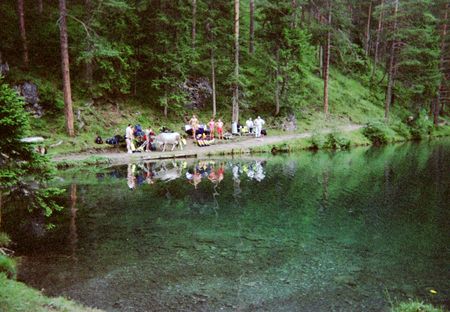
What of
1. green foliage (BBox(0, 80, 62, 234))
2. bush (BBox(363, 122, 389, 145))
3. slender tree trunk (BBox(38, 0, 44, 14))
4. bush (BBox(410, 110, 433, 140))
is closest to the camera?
green foliage (BBox(0, 80, 62, 234))

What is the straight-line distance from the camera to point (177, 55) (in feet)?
111

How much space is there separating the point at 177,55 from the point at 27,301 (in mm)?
28442

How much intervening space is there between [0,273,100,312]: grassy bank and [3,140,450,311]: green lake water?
2.49 ft

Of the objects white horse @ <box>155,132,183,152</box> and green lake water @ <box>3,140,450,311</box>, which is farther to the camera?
white horse @ <box>155,132,183,152</box>

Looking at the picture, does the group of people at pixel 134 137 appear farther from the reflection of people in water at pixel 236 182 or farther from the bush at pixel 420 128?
the bush at pixel 420 128

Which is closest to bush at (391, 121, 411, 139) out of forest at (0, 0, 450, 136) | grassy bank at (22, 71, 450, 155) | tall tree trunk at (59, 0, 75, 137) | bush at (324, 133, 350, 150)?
grassy bank at (22, 71, 450, 155)

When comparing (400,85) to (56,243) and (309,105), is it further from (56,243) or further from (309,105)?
(56,243)

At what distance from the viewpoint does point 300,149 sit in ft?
114

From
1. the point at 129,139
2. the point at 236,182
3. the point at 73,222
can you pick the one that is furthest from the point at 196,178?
the point at 73,222

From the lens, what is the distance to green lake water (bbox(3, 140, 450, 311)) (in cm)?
938

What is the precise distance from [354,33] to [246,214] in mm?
58165

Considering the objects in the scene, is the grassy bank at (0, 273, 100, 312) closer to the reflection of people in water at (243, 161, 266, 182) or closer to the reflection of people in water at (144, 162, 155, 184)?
the reflection of people in water at (144, 162, 155, 184)

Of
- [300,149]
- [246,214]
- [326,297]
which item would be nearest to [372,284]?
[326,297]

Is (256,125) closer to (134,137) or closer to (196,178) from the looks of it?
(134,137)
